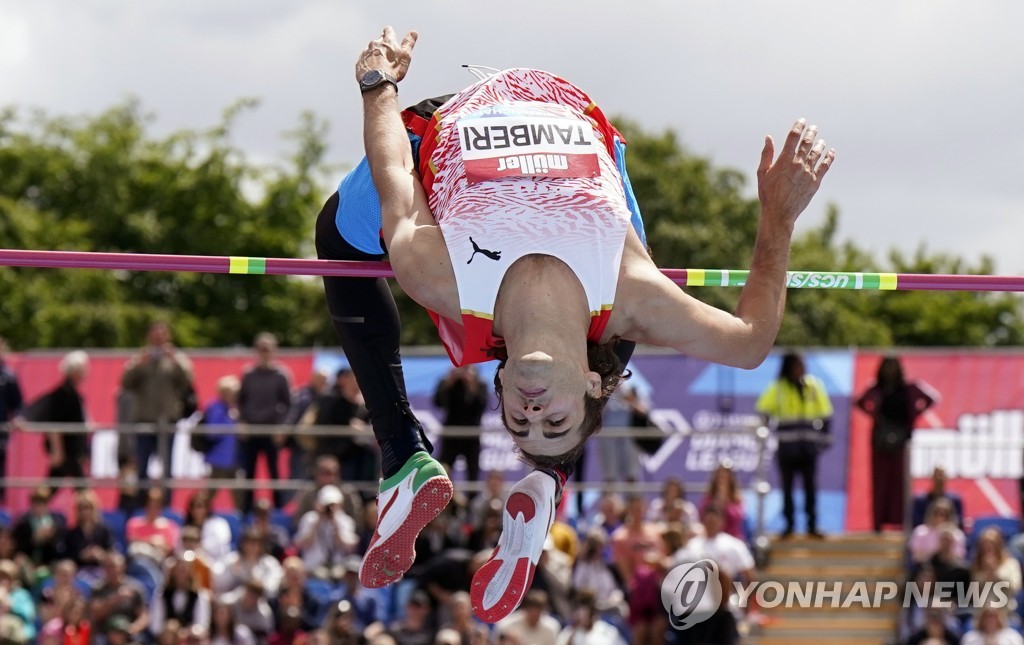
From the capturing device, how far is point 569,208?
19.4 feet

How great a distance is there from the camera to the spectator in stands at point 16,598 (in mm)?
13547

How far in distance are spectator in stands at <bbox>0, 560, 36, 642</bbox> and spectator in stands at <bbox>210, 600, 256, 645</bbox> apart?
1.52 metres

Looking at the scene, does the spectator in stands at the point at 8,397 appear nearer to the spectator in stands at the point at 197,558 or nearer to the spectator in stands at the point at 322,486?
the spectator in stands at the point at 197,558

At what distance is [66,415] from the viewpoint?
1564cm

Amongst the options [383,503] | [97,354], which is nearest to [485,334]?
[383,503]

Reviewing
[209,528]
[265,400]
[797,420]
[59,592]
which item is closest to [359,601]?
[209,528]

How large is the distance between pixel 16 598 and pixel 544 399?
9.22m

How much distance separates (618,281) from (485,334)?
484 mm

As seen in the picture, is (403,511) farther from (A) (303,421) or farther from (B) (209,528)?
(A) (303,421)

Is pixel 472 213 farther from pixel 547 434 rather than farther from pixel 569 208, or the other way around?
pixel 547 434

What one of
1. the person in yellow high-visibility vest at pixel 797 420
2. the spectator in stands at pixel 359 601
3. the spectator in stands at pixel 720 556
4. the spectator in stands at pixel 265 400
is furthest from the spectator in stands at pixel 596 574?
the spectator in stands at pixel 265 400

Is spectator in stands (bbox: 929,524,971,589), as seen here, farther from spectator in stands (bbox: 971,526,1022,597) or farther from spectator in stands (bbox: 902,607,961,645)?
spectator in stands (bbox: 902,607,961,645)

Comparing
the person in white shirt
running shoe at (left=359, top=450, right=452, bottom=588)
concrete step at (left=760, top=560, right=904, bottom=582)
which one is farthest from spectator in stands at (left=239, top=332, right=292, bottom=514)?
running shoe at (left=359, top=450, right=452, bottom=588)

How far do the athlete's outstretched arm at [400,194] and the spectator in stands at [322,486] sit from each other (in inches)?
307
